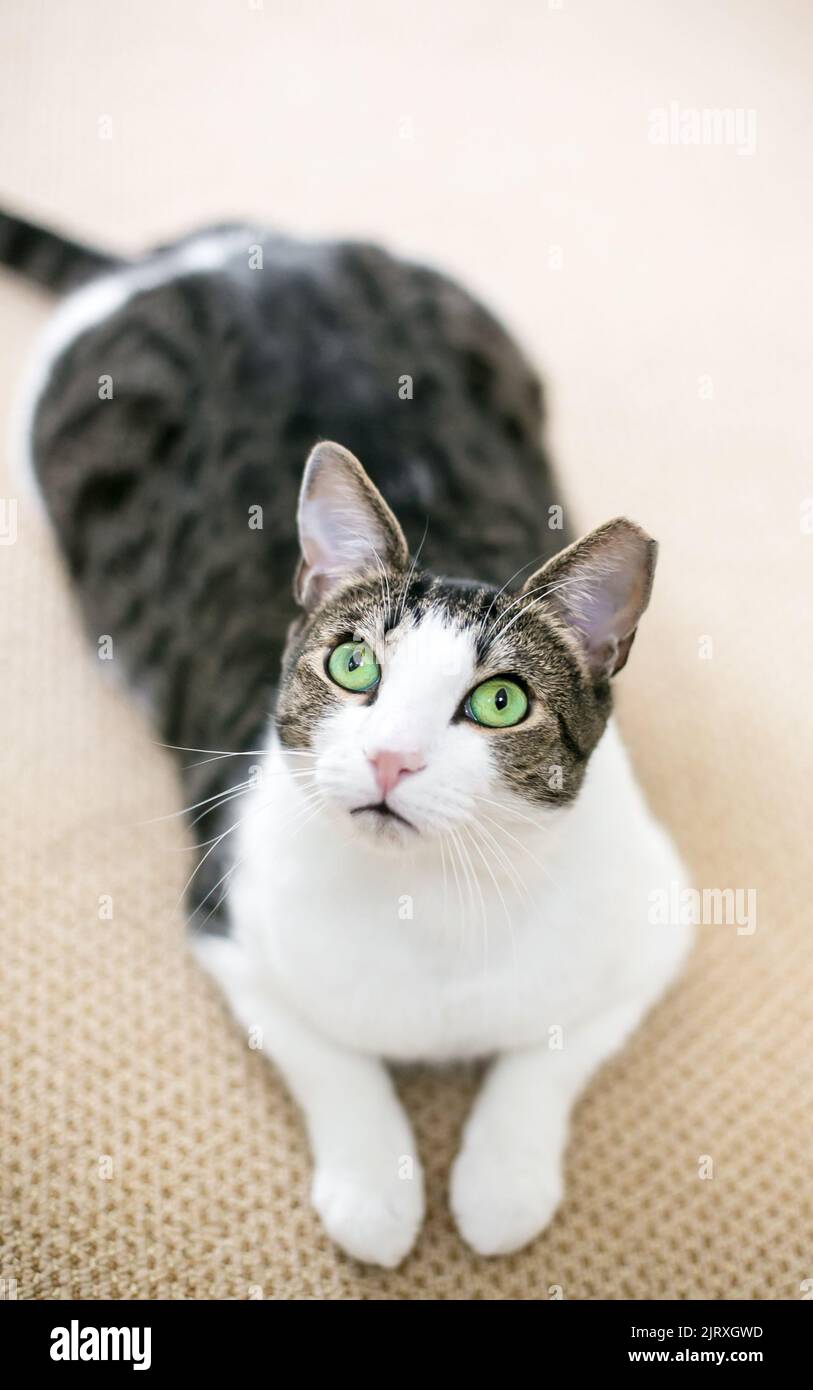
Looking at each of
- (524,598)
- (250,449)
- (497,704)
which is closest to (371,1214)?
(497,704)

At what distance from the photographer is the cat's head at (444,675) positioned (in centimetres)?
103

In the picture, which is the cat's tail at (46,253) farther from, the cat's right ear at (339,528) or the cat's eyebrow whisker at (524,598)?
the cat's eyebrow whisker at (524,598)

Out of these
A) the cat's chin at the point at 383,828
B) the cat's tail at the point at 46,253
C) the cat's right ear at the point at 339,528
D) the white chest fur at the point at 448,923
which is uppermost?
the cat's tail at the point at 46,253

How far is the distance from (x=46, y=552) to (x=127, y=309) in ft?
1.62

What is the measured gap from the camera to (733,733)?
1.90 meters

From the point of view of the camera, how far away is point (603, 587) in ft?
3.56

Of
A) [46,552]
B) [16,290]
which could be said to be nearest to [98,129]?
[16,290]

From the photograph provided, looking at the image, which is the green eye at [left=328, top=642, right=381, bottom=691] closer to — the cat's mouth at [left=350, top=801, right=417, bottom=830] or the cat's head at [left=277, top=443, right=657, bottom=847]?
the cat's head at [left=277, top=443, right=657, bottom=847]

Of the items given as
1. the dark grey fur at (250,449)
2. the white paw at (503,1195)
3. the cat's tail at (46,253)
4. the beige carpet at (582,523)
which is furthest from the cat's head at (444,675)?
the cat's tail at (46,253)

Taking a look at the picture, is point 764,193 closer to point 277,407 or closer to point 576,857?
point 277,407

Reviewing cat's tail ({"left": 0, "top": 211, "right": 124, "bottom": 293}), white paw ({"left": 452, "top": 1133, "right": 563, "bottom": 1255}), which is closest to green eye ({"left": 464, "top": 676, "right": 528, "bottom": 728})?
white paw ({"left": 452, "top": 1133, "right": 563, "bottom": 1255})

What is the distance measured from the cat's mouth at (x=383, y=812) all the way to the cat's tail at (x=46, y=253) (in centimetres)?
168

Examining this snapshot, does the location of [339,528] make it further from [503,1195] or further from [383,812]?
[503,1195]

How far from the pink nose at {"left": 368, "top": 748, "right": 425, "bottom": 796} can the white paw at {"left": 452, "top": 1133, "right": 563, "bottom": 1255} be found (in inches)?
23.2
